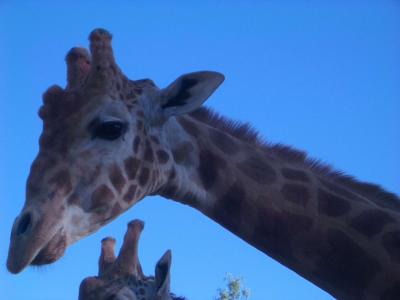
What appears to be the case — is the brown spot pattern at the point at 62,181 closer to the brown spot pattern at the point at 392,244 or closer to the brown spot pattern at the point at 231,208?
the brown spot pattern at the point at 231,208

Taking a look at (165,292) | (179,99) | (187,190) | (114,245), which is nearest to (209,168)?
(187,190)

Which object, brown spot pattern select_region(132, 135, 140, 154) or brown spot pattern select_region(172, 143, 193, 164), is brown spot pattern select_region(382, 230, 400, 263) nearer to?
brown spot pattern select_region(172, 143, 193, 164)

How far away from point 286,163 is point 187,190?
34.1 inches

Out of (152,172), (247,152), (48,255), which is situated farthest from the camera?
(247,152)

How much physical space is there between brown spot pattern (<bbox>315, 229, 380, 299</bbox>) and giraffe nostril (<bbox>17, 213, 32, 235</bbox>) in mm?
2002

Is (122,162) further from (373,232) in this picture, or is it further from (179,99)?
(373,232)

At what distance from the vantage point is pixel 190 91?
17.2 ft

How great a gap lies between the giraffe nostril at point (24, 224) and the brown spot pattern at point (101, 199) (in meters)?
Answer: 0.47

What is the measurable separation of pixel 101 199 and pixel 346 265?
70.0 inches

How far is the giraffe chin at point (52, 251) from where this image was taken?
442 centimetres

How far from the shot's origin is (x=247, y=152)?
5.46 meters

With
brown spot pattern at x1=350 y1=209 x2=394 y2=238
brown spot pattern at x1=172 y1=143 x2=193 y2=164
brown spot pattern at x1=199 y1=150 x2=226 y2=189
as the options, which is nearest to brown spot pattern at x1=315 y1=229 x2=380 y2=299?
brown spot pattern at x1=350 y1=209 x2=394 y2=238

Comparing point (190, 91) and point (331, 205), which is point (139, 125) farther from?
point (331, 205)

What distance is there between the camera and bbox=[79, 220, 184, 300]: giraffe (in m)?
7.95
